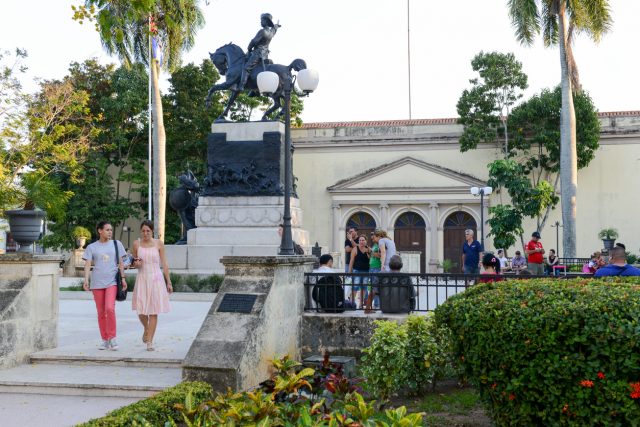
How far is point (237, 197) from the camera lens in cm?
1870

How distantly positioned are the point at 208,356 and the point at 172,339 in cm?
291

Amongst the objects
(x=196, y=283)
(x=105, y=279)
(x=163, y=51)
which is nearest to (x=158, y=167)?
(x=163, y=51)

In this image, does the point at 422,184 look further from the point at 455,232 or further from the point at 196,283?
the point at 196,283

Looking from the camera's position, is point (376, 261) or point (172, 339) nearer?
point (172, 339)

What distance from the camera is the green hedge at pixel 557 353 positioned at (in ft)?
13.8

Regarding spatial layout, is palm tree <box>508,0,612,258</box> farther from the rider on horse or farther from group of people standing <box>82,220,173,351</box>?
group of people standing <box>82,220,173,351</box>

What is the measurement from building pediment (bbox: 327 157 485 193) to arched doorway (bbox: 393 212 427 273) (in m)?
1.74

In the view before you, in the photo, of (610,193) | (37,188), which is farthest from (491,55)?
(37,188)

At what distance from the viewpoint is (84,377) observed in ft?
23.4

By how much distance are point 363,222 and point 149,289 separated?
31.5 meters

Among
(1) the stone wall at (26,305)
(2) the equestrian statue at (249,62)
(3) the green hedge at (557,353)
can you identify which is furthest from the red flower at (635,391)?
(2) the equestrian statue at (249,62)

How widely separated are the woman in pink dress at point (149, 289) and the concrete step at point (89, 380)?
0.73 metres

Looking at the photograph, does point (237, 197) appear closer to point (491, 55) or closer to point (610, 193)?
point (491, 55)

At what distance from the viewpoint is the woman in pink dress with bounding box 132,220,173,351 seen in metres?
8.16
